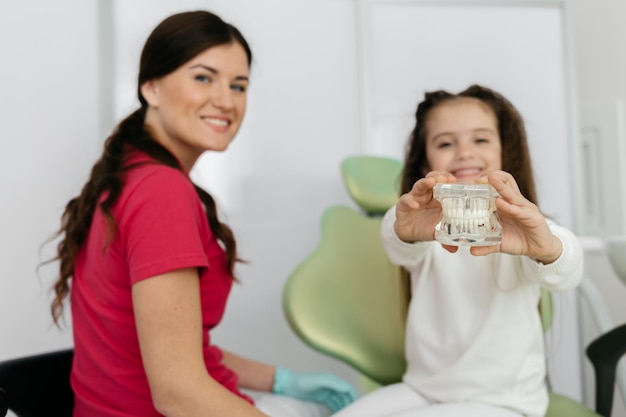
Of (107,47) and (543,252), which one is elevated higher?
(107,47)

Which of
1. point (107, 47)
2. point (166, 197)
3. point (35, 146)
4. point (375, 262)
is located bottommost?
point (375, 262)

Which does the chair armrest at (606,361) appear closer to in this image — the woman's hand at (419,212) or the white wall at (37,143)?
the woman's hand at (419,212)

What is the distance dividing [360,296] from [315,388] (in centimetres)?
21

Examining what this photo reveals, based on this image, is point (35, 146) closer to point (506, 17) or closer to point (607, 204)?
point (506, 17)

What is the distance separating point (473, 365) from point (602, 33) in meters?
1.46

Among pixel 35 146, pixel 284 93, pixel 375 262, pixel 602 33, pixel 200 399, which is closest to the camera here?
pixel 200 399

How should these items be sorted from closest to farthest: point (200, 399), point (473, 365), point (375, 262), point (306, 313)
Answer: point (200, 399) < point (473, 365) < point (306, 313) < point (375, 262)

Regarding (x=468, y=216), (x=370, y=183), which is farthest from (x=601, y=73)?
(x=468, y=216)

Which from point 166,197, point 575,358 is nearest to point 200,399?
point 166,197

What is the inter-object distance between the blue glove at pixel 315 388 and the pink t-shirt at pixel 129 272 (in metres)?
0.24

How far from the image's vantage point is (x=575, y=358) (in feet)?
6.68

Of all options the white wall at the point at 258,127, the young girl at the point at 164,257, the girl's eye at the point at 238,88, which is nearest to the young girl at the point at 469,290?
the young girl at the point at 164,257

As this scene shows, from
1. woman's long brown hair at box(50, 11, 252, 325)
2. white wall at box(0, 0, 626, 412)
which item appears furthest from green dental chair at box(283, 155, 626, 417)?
white wall at box(0, 0, 626, 412)

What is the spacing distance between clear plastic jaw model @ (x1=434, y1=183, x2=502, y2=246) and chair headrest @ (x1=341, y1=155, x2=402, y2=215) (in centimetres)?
67
